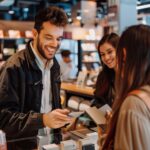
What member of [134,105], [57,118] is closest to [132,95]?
[134,105]

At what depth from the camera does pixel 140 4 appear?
976cm

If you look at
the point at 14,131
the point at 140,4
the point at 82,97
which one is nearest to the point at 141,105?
the point at 14,131

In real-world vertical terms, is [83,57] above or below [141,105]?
below

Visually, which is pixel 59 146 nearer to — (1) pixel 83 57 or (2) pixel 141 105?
(2) pixel 141 105

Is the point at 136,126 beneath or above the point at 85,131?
above

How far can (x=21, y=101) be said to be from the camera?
2.06 m

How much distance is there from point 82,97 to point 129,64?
3314 millimetres

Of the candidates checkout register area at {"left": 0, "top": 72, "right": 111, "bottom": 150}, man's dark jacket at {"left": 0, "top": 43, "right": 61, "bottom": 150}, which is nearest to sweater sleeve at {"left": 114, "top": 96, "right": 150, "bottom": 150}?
checkout register area at {"left": 0, "top": 72, "right": 111, "bottom": 150}

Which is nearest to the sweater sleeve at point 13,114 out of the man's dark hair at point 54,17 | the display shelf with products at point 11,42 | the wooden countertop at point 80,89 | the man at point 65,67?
the man's dark hair at point 54,17

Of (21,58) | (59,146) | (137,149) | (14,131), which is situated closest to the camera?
(137,149)

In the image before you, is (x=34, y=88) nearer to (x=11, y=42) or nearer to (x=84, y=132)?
(x=84, y=132)

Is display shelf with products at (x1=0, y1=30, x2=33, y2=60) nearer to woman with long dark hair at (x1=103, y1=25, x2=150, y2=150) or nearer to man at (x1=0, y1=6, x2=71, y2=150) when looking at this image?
man at (x1=0, y1=6, x2=71, y2=150)

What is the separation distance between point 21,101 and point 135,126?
1090 millimetres

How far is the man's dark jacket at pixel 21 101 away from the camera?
192cm
